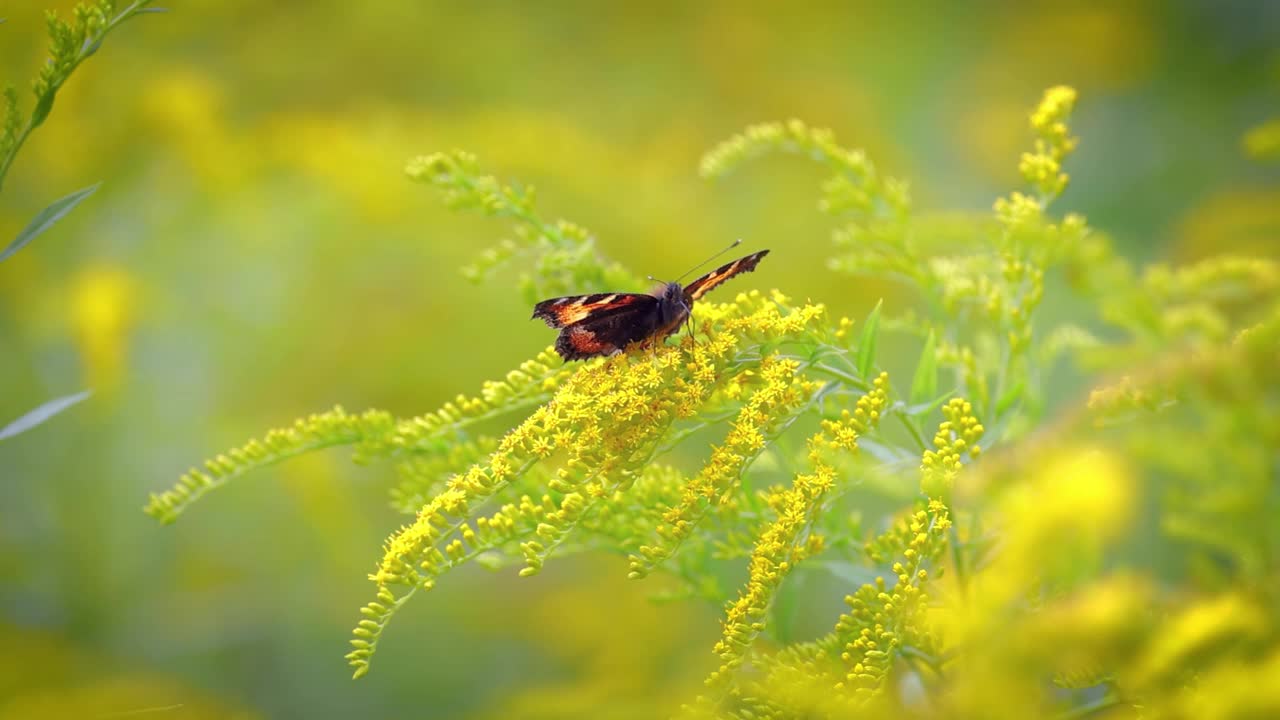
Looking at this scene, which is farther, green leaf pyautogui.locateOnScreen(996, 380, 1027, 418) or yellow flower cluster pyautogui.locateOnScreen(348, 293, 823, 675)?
green leaf pyautogui.locateOnScreen(996, 380, 1027, 418)

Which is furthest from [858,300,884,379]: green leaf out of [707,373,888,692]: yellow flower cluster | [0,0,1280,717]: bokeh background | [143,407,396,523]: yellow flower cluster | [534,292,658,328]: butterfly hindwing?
[0,0,1280,717]: bokeh background

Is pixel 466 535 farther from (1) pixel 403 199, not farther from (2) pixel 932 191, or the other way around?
(2) pixel 932 191

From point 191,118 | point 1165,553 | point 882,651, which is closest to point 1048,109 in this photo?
point 882,651

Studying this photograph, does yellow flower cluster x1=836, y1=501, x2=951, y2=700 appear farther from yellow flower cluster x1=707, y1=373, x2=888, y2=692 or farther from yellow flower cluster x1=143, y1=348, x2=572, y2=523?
yellow flower cluster x1=143, y1=348, x2=572, y2=523

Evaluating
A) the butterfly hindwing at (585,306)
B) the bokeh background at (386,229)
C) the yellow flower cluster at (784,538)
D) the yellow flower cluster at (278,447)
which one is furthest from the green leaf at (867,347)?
the bokeh background at (386,229)

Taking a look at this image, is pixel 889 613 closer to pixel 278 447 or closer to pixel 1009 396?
pixel 1009 396

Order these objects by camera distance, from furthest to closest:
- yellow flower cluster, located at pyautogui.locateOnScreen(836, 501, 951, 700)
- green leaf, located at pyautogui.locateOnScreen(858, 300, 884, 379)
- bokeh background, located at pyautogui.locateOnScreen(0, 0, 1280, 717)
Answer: bokeh background, located at pyautogui.locateOnScreen(0, 0, 1280, 717) < green leaf, located at pyautogui.locateOnScreen(858, 300, 884, 379) < yellow flower cluster, located at pyautogui.locateOnScreen(836, 501, 951, 700)

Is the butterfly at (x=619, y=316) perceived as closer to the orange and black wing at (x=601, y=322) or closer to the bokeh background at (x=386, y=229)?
the orange and black wing at (x=601, y=322)
